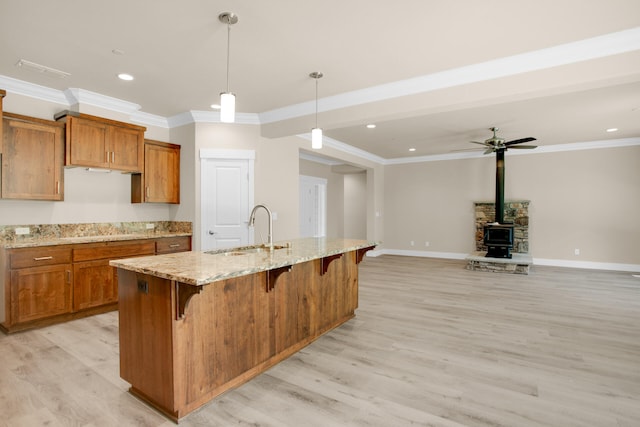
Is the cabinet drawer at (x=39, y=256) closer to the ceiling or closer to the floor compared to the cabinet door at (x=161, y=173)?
closer to the floor

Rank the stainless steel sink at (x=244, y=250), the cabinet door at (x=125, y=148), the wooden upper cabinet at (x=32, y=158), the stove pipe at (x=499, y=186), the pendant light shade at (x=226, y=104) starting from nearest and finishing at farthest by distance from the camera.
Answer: the pendant light shade at (x=226, y=104)
the stainless steel sink at (x=244, y=250)
the wooden upper cabinet at (x=32, y=158)
the cabinet door at (x=125, y=148)
the stove pipe at (x=499, y=186)

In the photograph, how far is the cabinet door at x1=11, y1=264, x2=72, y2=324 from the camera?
3.25m

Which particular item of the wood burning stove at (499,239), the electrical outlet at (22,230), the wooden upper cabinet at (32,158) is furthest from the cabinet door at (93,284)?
the wood burning stove at (499,239)

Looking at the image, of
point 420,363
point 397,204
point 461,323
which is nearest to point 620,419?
point 420,363

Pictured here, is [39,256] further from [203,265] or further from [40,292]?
[203,265]

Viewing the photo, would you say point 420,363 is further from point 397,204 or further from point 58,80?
point 397,204

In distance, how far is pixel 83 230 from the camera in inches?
167

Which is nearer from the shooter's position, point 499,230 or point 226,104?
point 226,104

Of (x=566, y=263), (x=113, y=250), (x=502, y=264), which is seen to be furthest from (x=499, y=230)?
(x=113, y=250)

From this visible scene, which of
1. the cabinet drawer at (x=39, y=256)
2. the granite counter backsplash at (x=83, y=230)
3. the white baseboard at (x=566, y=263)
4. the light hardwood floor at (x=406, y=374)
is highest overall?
the granite counter backsplash at (x=83, y=230)

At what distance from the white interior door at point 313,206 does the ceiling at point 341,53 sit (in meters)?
4.25

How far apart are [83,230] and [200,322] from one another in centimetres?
326

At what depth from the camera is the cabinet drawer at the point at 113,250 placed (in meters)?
3.68

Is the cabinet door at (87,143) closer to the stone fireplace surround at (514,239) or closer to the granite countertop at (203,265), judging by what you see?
the granite countertop at (203,265)
